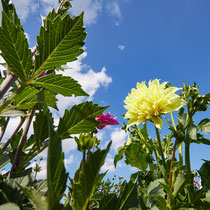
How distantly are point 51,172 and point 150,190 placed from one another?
1.70ft

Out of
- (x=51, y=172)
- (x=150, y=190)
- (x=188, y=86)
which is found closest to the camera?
(x=51, y=172)

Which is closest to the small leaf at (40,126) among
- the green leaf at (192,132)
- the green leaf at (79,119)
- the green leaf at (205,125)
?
the green leaf at (79,119)

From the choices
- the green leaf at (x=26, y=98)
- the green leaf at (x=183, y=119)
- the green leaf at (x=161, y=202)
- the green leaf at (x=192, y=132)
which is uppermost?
the green leaf at (x=183, y=119)

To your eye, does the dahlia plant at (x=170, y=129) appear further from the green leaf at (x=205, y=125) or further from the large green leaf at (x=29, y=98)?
the large green leaf at (x=29, y=98)

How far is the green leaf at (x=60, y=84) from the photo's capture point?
1.78ft

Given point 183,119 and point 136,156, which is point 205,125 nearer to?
point 183,119

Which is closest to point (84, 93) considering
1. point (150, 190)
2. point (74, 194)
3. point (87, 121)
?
point (87, 121)

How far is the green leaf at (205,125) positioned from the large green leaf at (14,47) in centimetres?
76

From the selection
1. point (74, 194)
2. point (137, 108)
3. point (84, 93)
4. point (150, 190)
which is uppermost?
point (137, 108)

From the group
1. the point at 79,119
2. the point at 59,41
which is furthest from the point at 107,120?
the point at 59,41

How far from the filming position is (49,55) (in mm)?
531

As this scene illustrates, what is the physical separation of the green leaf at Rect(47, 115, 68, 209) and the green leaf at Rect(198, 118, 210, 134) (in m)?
0.75

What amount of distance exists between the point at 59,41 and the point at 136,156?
2.12ft

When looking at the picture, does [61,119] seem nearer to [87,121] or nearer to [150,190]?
[87,121]
